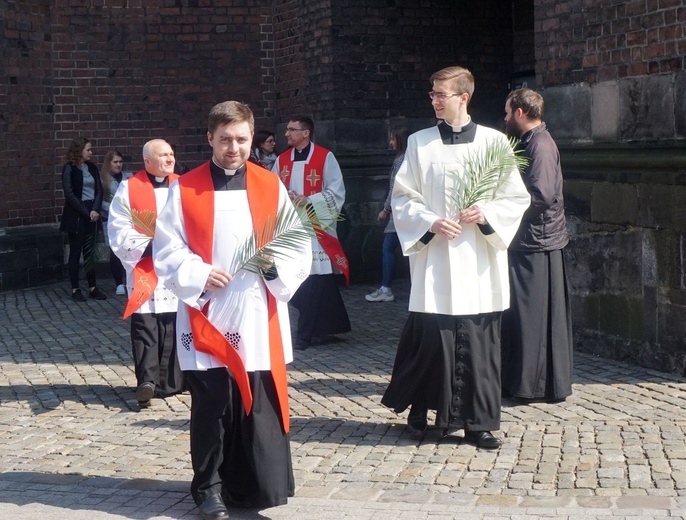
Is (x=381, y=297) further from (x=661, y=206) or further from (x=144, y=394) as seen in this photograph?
(x=144, y=394)

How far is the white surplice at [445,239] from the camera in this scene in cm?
626

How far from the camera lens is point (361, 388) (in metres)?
7.83

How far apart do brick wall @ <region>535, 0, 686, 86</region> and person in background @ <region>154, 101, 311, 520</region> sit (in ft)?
12.5

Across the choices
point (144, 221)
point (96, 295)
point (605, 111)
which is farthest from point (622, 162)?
point (96, 295)

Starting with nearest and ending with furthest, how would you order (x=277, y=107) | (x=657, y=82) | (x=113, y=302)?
(x=657, y=82) < (x=113, y=302) < (x=277, y=107)

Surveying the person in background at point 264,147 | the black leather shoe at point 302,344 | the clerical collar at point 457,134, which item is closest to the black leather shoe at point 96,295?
the person in background at point 264,147

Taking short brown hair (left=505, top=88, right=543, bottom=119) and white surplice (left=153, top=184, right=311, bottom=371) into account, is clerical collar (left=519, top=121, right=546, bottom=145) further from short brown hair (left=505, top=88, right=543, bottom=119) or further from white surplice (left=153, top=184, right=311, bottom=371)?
white surplice (left=153, top=184, right=311, bottom=371)

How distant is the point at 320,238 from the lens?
31.7 ft

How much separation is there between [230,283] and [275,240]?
0.30 meters

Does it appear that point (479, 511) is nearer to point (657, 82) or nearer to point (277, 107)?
point (657, 82)

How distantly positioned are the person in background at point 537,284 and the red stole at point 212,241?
245cm

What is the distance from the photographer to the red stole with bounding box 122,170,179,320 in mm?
7496

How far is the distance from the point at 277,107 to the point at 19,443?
8.87 meters

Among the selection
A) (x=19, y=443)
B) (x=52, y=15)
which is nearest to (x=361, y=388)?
(x=19, y=443)
